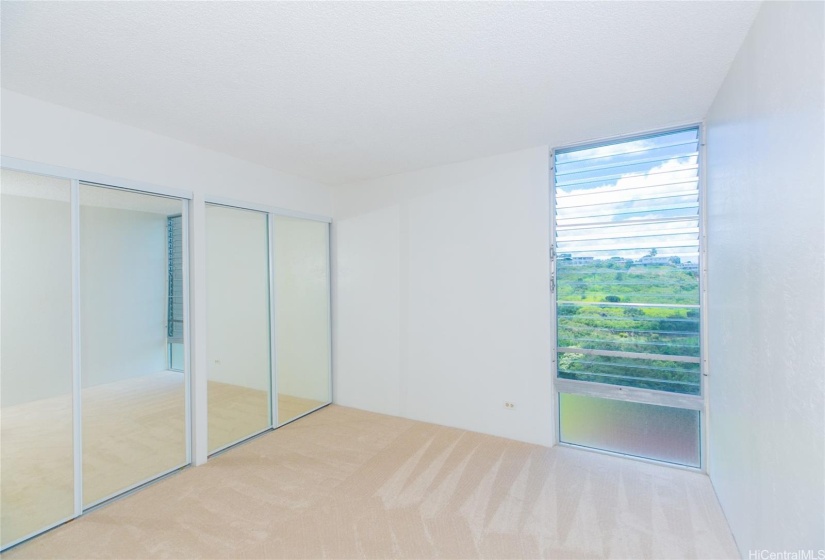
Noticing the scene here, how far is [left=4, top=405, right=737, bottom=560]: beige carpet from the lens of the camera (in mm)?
2152

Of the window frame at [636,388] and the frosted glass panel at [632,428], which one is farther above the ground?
the window frame at [636,388]

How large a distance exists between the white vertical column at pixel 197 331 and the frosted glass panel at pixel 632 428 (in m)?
3.20

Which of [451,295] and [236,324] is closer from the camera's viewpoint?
[236,324]

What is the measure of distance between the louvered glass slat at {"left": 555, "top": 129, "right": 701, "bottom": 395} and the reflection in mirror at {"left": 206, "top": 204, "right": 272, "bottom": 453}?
2.93 m

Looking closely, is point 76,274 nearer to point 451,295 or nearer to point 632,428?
point 451,295

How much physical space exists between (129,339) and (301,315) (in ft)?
5.55

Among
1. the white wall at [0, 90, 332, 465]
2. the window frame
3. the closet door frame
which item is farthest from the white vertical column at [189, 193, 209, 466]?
the window frame

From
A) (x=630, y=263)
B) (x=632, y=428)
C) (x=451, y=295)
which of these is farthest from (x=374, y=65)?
(x=632, y=428)

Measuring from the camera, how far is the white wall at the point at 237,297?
3.38 m

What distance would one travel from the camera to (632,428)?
3.19 metres

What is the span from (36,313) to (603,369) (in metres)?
4.16

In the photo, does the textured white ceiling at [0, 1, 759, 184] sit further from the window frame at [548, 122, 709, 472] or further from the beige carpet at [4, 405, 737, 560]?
the beige carpet at [4, 405, 737, 560]

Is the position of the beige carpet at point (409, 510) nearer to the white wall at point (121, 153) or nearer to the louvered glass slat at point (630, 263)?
the louvered glass slat at point (630, 263)

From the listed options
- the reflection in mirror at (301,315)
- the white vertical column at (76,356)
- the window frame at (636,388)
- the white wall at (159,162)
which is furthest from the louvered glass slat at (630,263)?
the white vertical column at (76,356)
